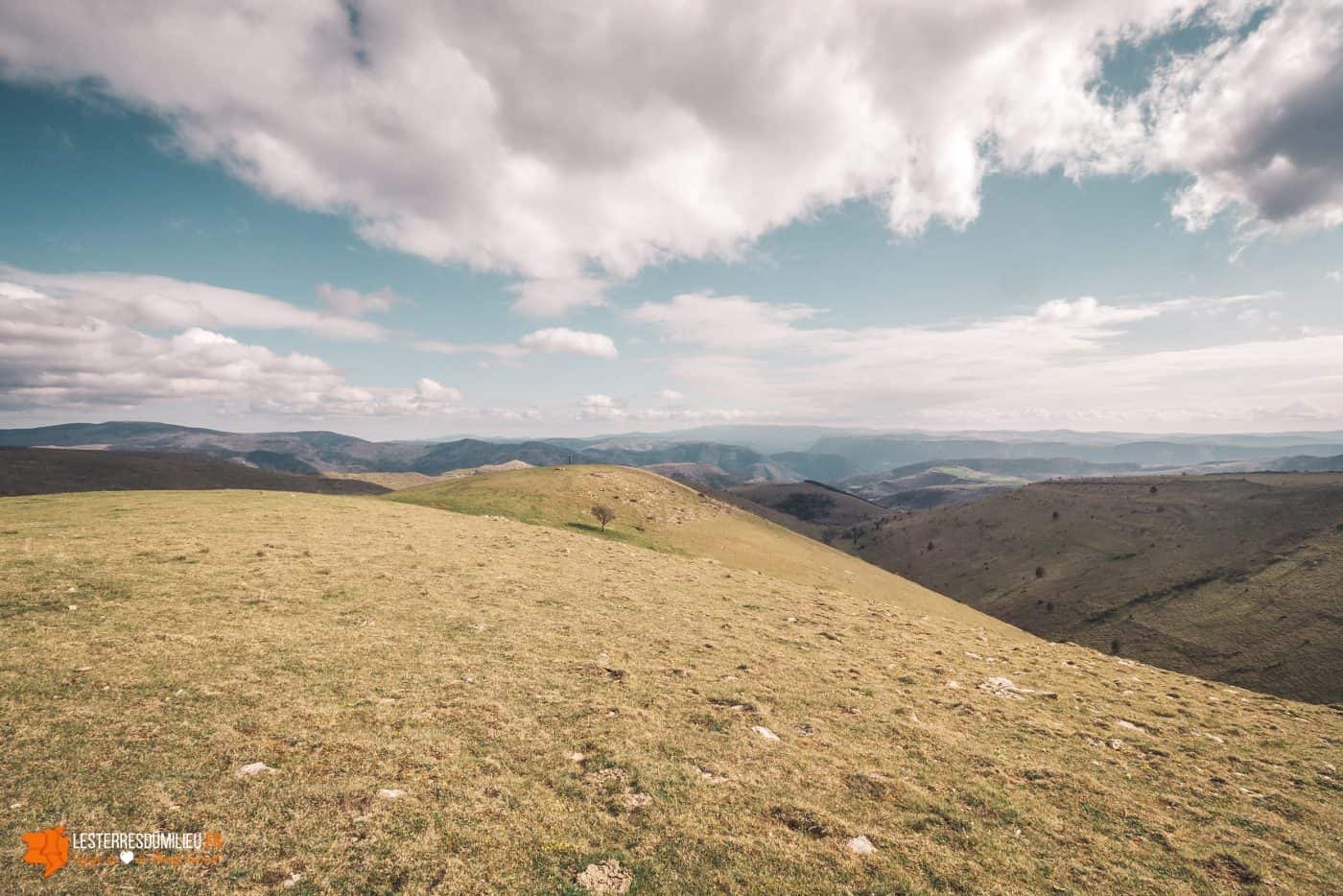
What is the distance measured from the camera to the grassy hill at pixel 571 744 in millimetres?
7281

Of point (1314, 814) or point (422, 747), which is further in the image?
point (1314, 814)

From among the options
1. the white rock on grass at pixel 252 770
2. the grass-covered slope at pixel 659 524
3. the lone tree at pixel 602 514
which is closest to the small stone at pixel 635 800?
the white rock on grass at pixel 252 770

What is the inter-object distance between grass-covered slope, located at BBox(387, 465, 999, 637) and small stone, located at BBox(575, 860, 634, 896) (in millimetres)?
29105

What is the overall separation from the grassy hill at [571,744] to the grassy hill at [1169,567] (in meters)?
38.6

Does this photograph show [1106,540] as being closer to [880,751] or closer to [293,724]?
[880,751]

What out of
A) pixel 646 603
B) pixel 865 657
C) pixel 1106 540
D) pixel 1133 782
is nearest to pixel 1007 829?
pixel 1133 782

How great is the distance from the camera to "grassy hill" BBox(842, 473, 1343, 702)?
45156 mm

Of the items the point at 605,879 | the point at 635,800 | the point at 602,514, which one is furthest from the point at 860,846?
the point at 602,514

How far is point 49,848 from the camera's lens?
21.6 feet

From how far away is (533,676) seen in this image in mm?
13375

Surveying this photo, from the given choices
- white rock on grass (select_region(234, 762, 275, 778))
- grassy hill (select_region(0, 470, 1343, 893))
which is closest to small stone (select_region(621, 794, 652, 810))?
grassy hill (select_region(0, 470, 1343, 893))

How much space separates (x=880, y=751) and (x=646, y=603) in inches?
488

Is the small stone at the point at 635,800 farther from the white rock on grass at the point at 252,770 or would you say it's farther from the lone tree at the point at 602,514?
the lone tree at the point at 602,514

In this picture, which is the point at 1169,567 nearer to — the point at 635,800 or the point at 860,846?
the point at 860,846
